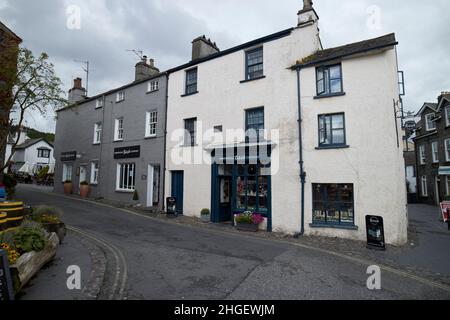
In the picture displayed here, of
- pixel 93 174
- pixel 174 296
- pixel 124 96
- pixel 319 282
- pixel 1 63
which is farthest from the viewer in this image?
pixel 93 174

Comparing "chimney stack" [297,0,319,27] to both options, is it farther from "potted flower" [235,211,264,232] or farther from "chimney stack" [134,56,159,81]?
"chimney stack" [134,56,159,81]

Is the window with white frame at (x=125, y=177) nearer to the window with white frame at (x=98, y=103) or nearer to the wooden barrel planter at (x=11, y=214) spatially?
the window with white frame at (x=98, y=103)

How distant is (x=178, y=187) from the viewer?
1577 cm

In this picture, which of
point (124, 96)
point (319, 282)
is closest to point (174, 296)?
point (319, 282)

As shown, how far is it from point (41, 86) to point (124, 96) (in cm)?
721

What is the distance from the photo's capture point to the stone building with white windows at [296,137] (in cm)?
1036

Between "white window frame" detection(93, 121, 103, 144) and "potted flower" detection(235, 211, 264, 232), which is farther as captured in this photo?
"white window frame" detection(93, 121, 103, 144)

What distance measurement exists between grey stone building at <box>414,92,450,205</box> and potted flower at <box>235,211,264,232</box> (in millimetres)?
17721

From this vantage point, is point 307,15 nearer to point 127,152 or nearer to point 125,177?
point 127,152

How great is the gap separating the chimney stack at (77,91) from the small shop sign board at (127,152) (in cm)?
958

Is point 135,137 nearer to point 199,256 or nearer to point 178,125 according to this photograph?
point 178,125

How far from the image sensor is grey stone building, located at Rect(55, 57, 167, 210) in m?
17.1

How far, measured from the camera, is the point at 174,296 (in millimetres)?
5164

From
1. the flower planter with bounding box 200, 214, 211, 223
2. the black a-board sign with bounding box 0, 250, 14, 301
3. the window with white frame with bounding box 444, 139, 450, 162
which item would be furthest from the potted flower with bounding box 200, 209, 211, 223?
the window with white frame with bounding box 444, 139, 450, 162
